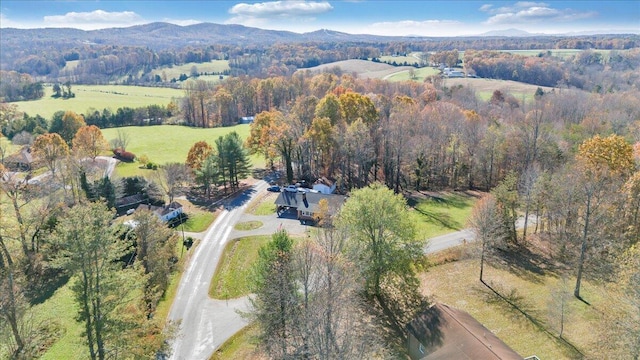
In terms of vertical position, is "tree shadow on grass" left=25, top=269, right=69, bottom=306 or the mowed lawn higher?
the mowed lawn

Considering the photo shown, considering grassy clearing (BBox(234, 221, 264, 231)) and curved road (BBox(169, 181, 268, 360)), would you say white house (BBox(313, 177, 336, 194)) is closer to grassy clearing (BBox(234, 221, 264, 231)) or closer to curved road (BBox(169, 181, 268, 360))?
grassy clearing (BBox(234, 221, 264, 231))

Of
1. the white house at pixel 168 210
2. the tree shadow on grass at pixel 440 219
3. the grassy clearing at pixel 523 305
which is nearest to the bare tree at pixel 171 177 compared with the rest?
the white house at pixel 168 210

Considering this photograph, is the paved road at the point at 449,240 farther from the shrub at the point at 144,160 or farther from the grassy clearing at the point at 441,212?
the shrub at the point at 144,160

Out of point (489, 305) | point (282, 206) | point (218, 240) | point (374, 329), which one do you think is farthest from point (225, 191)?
point (489, 305)

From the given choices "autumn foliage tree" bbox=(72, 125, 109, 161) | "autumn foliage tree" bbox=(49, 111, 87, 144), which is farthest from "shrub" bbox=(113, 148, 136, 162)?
"autumn foliage tree" bbox=(49, 111, 87, 144)

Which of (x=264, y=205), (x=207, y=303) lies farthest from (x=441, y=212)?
(x=207, y=303)

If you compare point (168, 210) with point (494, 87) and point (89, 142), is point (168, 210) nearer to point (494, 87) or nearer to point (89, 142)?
point (89, 142)

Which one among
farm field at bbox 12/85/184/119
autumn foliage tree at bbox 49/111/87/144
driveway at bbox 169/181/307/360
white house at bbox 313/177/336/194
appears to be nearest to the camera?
driveway at bbox 169/181/307/360
